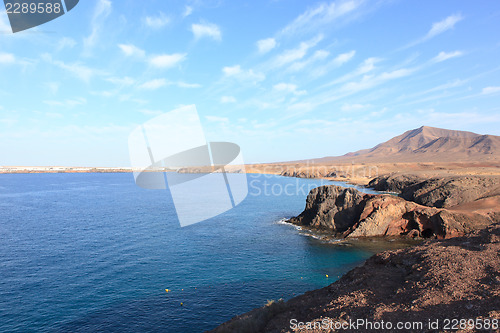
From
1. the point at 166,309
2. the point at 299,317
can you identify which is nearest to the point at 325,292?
the point at 299,317

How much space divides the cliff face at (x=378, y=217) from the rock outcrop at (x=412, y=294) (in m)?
23.3

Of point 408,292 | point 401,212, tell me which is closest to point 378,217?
point 401,212

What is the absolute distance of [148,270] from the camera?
107 ft

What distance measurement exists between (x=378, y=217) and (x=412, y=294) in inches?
1332

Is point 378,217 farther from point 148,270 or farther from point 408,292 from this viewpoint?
point 148,270

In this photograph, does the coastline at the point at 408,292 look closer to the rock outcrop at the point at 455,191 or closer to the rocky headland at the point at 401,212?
the rocky headland at the point at 401,212

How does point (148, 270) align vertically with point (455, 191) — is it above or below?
below

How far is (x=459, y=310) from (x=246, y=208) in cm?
6499

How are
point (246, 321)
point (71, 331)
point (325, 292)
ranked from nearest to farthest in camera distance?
point (246, 321) < point (325, 292) < point (71, 331)

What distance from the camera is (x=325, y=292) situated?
19281mm

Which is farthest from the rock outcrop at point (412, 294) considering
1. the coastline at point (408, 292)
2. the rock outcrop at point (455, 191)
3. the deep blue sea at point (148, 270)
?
the rock outcrop at point (455, 191)

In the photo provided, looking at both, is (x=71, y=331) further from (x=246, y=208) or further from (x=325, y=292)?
(x=246, y=208)

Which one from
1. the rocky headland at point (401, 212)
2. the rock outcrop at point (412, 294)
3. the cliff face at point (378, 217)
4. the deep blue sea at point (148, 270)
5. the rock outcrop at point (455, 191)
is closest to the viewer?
the rock outcrop at point (412, 294)

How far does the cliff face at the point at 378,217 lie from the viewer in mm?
42406
